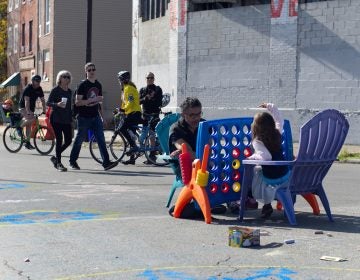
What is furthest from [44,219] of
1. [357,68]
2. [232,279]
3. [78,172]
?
[357,68]

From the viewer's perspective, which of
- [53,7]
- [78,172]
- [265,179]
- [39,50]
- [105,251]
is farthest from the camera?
[39,50]

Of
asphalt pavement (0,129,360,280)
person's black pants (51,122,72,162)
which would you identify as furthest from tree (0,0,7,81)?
asphalt pavement (0,129,360,280)

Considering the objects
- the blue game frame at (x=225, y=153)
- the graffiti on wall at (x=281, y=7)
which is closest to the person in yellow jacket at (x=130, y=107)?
the blue game frame at (x=225, y=153)

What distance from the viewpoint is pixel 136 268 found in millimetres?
6336

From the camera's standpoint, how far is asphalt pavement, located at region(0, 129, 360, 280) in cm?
626

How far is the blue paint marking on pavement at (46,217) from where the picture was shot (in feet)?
28.2

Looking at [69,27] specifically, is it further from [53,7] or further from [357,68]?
[357,68]

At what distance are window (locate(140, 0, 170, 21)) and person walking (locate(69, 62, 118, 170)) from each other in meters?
18.1

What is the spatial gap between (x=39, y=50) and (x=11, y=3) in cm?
992

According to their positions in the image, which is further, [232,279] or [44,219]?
[44,219]

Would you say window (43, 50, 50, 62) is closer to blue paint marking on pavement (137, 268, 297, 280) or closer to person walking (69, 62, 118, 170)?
person walking (69, 62, 118, 170)

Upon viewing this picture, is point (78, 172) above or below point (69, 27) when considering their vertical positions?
below

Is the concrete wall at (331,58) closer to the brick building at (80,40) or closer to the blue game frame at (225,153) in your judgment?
the blue game frame at (225,153)

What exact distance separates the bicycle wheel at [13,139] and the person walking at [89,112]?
482 centimetres
